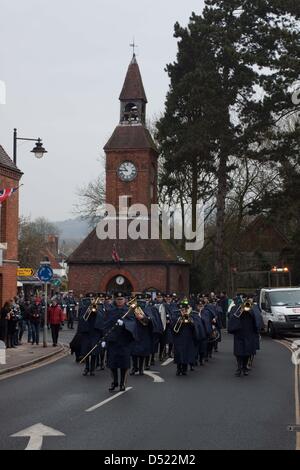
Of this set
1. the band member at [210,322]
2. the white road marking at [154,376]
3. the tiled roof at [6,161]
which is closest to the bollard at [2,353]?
the white road marking at [154,376]

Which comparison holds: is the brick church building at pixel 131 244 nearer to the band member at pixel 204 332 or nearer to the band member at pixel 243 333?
the band member at pixel 204 332

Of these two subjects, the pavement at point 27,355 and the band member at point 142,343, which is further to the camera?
the pavement at point 27,355

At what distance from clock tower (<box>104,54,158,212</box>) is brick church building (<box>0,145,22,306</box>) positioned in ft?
67.2

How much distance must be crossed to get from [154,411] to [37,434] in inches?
102

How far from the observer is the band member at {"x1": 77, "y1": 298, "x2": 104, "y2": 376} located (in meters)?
18.4

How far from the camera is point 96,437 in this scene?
10062mm

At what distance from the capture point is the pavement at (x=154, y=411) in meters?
9.82

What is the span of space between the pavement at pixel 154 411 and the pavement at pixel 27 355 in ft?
2.82

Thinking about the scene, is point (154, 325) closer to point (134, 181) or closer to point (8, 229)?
point (8, 229)

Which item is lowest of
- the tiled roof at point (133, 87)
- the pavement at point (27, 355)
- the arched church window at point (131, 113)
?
Result: the pavement at point (27, 355)

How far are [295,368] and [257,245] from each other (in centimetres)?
4247

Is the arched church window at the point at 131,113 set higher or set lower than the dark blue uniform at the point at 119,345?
higher

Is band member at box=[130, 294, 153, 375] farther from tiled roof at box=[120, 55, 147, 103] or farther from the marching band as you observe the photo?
tiled roof at box=[120, 55, 147, 103]
